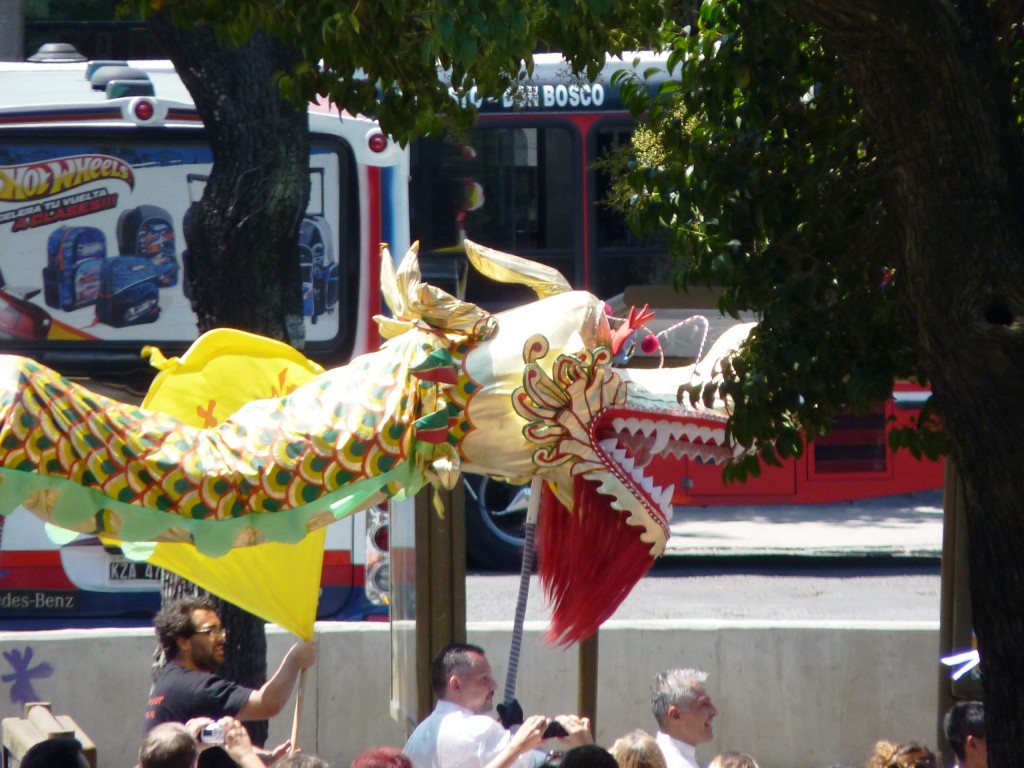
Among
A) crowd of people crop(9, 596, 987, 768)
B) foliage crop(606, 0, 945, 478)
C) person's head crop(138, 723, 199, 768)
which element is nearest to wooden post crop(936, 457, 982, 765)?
crowd of people crop(9, 596, 987, 768)

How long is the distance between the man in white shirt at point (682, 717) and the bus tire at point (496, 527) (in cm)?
648

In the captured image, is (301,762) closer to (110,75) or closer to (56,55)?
(110,75)

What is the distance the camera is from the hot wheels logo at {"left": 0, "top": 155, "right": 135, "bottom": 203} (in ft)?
30.0

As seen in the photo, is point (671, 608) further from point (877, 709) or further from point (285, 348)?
point (285, 348)

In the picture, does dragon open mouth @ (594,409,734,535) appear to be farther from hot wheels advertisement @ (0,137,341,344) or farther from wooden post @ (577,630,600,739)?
hot wheels advertisement @ (0,137,341,344)

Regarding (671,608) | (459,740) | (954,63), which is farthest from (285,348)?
(671,608)

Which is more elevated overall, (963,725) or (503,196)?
(503,196)

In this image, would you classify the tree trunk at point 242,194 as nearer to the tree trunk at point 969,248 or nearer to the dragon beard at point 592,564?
the dragon beard at point 592,564

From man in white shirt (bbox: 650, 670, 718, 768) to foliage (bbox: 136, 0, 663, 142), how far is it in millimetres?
2018

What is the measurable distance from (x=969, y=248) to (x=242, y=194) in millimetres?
3191

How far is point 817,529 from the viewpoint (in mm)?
14836

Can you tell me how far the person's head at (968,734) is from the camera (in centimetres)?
461

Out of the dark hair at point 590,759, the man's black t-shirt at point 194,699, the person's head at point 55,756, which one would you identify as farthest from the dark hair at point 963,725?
the person's head at point 55,756

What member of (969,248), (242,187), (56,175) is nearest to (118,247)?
(56,175)
